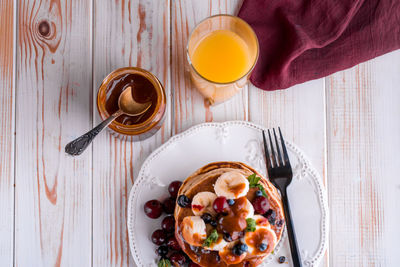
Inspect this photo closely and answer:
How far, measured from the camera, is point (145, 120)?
119 cm

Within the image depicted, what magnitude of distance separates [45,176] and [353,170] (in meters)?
1.10

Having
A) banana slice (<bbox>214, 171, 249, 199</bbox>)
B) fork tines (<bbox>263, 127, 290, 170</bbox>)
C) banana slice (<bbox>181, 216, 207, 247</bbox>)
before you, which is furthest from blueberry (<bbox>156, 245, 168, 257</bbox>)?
fork tines (<bbox>263, 127, 290, 170</bbox>)

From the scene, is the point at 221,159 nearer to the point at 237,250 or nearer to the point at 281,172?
the point at 281,172

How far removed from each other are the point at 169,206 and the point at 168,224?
6 centimetres

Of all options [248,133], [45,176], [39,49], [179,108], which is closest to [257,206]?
[248,133]

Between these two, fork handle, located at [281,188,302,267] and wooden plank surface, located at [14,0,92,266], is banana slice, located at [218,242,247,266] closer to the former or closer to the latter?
fork handle, located at [281,188,302,267]

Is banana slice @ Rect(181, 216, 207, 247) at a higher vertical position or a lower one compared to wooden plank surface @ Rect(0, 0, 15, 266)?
lower

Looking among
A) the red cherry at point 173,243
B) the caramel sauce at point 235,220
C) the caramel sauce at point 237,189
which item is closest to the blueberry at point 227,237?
the caramel sauce at point 235,220

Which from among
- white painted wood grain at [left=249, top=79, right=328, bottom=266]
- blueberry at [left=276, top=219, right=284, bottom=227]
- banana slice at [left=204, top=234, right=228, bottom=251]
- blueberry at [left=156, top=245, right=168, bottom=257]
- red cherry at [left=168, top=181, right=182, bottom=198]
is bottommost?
blueberry at [left=156, top=245, right=168, bottom=257]

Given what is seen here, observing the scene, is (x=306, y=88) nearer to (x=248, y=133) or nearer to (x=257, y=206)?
(x=248, y=133)

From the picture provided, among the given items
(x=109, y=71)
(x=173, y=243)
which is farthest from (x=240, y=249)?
(x=109, y=71)

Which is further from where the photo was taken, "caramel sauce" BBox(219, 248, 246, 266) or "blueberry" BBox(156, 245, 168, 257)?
"blueberry" BBox(156, 245, 168, 257)

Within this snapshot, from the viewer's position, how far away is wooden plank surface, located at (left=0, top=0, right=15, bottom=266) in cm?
132

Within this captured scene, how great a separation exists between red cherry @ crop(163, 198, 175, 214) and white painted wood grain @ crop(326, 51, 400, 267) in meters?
0.57
